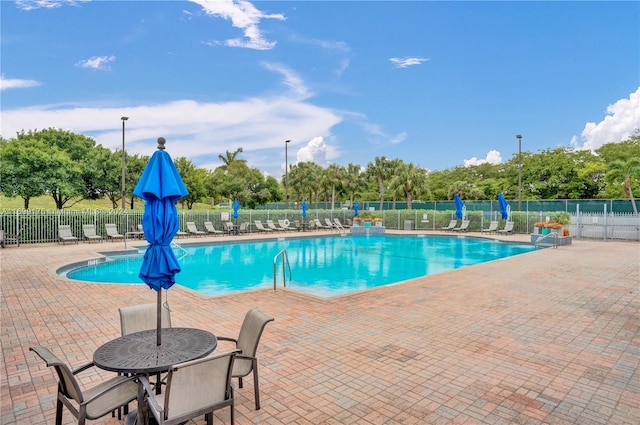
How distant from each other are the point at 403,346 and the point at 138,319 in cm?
298

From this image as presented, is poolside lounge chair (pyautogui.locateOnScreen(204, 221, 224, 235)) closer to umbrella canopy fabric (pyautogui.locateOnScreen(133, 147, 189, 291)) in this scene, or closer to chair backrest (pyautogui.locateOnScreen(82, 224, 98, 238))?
chair backrest (pyautogui.locateOnScreen(82, 224, 98, 238))

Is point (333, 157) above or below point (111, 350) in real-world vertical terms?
above

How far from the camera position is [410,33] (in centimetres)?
2486

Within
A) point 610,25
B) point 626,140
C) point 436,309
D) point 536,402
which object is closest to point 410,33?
point 610,25

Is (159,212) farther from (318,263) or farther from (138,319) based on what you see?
(318,263)

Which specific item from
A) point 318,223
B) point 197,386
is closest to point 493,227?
point 318,223

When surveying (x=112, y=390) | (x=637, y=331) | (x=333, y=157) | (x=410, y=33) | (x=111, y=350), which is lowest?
(x=637, y=331)

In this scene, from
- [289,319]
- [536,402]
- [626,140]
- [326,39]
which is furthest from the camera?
[626,140]

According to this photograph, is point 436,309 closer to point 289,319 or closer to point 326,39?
point 289,319

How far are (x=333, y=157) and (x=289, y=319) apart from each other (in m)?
42.9

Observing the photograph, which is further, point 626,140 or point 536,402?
point 626,140

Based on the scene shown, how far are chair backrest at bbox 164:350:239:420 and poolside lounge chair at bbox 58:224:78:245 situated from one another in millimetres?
17290

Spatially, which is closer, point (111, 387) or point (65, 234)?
point (111, 387)

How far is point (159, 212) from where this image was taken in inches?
123
